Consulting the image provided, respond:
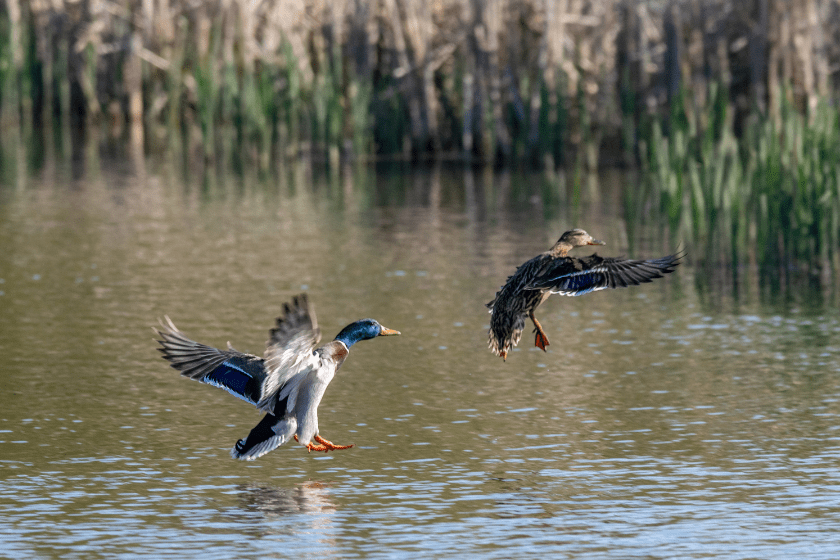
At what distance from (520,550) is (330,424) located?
2.72 metres

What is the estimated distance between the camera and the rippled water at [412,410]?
24.0 ft

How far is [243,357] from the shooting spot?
7.99 meters

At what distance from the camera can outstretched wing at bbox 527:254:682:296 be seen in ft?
26.7

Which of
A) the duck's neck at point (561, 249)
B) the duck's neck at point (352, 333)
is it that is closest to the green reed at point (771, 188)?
the duck's neck at point (561, 249)

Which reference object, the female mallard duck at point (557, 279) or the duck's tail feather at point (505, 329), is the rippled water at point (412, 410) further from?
the female mallard duck at point (557, 279)

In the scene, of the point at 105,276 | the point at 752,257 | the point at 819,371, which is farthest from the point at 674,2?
the point at 819,371

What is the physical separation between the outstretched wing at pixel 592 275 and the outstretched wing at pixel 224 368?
1.50 meters

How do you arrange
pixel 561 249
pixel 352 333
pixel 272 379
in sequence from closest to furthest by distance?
pixel 272 379, pixel 352 333, pixel 561 249

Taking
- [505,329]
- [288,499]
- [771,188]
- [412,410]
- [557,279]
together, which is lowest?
[288,499]

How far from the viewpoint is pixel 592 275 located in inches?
322

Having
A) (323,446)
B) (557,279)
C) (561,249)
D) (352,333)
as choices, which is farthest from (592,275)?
(323,446)

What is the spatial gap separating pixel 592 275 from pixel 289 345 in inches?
68.2

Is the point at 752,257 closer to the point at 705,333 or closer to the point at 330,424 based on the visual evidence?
the point at 705,333

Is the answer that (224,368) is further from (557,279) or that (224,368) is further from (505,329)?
(557,279)
